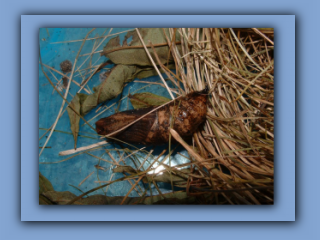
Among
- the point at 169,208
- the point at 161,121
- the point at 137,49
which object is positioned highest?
the point at 137,49

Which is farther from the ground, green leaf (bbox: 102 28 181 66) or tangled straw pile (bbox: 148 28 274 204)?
green leaf (bbox: 102 28 181 66)

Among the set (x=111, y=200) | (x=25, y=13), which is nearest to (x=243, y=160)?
(x=111, y=200)

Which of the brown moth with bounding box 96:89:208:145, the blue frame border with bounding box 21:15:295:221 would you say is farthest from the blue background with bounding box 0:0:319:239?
the brown moth with bounding box 96:89:208:145

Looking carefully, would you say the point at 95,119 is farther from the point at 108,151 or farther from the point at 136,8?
the point at 136,8

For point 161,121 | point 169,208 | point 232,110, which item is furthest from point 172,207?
point 232,110

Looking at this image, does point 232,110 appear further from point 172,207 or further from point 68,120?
point 68,120

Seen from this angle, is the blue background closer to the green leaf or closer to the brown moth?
the green leaf

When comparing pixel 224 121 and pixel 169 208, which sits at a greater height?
pixel 224 121
